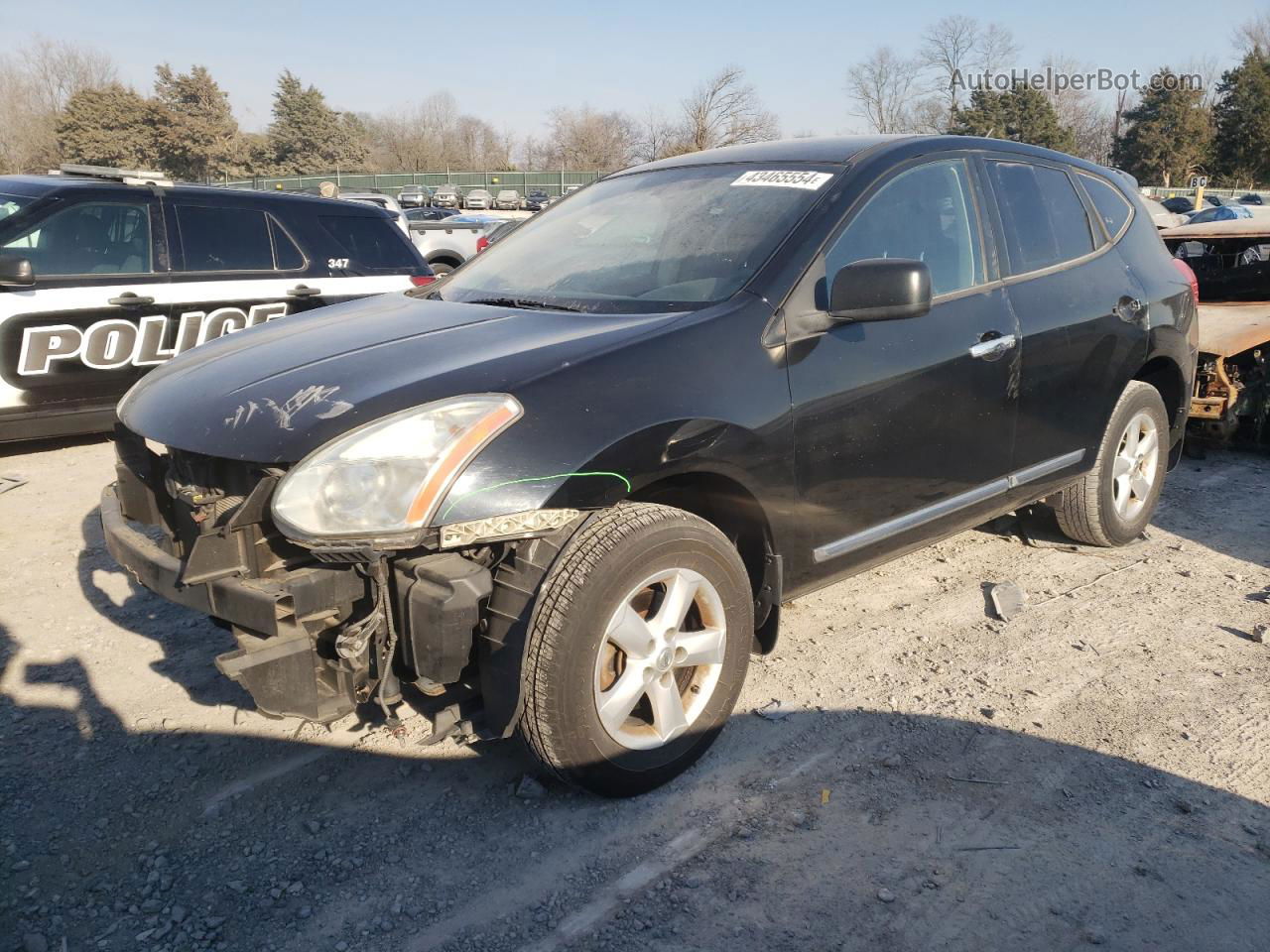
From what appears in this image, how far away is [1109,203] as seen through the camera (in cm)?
464

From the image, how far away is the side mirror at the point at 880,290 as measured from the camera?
3.00 m

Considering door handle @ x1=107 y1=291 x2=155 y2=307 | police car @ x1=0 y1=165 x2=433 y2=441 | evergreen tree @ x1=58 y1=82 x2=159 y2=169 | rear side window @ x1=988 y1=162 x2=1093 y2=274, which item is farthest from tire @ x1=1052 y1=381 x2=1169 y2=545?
evergreen tree @ x1=58 y1=82 x2=159 y2=169

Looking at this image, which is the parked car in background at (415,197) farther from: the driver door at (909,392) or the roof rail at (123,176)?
the driver door at (909,392)

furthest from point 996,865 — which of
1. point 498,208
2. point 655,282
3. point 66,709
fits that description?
point 498,208

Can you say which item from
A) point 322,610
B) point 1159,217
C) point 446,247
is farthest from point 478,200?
point 322,610

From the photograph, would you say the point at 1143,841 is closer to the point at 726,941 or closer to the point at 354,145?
the point at 726,941

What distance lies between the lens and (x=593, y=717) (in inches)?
103

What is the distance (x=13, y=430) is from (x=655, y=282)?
4735 millimetres

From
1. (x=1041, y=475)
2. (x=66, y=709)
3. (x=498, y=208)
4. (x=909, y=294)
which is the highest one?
(x=498, y=208)

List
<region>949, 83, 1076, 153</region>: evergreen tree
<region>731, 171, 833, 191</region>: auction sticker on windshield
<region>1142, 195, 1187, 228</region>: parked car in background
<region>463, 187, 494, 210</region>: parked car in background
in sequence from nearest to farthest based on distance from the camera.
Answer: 1. <region>731, 171, 833, 191</region>: auction sticker on windshield
2. <region>1142, 195, 1187, 228</region>: parked car in background
3. <region>463, 187, 494, 210</region>: parked car in background
4. <region>949, 83, 1076, 153</region>: evergreen tree

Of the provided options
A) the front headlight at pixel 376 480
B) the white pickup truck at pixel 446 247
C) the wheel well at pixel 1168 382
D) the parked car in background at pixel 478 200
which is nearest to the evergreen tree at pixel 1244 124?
the parked car in background at pixel 478 200

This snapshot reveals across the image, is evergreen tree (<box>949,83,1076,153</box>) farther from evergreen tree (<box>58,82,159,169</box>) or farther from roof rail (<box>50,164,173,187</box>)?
roof rail (<box>50,164,173,187</box>)

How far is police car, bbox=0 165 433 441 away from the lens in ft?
19.6

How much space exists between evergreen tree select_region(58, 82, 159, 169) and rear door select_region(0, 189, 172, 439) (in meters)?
49.2
